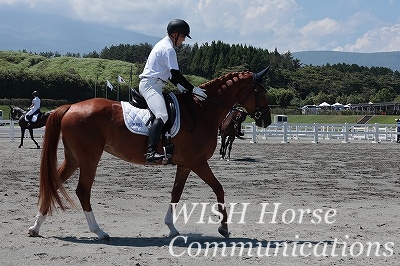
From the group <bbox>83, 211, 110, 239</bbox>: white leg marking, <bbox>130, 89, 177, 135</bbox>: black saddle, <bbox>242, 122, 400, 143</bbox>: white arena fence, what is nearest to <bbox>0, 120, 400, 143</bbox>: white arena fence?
<bbox>242, 122, 400, 143</bbox>: white arena fence

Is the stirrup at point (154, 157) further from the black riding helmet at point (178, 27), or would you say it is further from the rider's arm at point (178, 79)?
the black riding helmet at point (178, 27)

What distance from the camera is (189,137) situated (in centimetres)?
799

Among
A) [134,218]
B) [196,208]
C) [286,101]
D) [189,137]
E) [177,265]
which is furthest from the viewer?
[286,101]

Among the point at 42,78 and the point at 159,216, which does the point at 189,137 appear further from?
the point at 42,78

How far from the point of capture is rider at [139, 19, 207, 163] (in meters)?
7.75

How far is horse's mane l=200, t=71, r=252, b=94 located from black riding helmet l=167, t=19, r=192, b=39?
887mm

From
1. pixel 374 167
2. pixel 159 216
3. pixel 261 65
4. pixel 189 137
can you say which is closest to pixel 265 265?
pixel 189 137

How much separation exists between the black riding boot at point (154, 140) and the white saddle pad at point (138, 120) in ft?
0.53

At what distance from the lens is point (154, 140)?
25.4 feet

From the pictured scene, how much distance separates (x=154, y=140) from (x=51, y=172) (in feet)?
4.90

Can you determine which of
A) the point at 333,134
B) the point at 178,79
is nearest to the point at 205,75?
the point at 333,134

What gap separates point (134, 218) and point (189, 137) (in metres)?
2.09

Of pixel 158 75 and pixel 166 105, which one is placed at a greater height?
pixel 158 75

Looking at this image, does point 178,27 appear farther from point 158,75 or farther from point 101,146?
point 101,146
